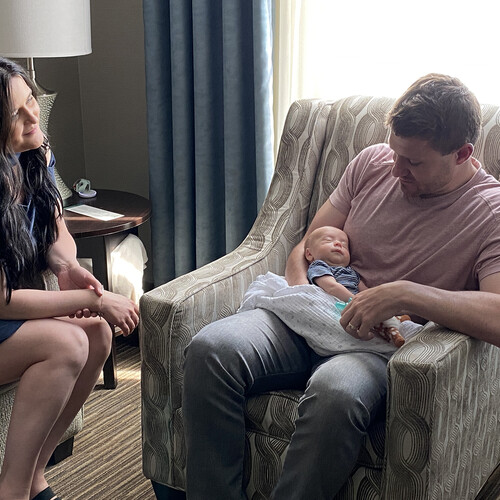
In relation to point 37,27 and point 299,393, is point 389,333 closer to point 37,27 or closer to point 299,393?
point 299,393

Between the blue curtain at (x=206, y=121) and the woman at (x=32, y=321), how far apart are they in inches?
35.2

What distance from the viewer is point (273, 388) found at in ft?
5.87

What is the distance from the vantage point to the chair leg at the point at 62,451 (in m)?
2.23

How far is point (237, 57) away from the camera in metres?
2.65

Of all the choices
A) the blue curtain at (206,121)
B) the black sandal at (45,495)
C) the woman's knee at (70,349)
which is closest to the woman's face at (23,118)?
the woman's knee at (70,349)

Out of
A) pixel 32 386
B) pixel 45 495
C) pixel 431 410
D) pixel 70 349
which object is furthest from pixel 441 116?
pixel 45 495

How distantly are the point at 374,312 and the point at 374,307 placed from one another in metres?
0.01

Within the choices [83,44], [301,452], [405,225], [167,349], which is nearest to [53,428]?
[167,349]

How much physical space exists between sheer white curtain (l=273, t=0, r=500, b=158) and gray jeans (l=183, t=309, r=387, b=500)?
1.05 meters

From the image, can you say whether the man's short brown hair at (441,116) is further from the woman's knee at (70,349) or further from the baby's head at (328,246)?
the woman's knee at (70,349)

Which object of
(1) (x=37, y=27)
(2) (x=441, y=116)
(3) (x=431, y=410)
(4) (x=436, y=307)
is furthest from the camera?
(1) (x=37, y=27)

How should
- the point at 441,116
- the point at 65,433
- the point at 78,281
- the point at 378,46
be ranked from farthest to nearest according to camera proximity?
the point at 378,46 → the point at 65,433 → the point at 78,281 → the point at 441,116

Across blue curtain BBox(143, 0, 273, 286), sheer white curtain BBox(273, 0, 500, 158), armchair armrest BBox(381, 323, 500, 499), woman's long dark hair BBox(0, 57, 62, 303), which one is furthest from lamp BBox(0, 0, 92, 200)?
armchair armrest BBox(381, 323, 500, 499)

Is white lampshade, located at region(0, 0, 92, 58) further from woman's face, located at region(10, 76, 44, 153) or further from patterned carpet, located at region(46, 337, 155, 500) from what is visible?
patterned carpet, located at region(46, 337, 155, 500)
